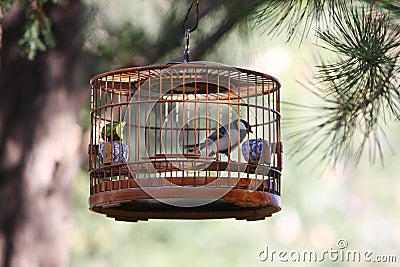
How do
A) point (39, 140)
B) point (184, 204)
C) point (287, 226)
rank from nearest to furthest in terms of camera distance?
point (184, 204) → point (39, 140) → point (287, 226)

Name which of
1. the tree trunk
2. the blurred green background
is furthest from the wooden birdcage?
the blurred green background

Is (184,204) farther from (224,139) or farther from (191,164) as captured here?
(224,139)

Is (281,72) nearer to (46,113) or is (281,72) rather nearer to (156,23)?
(156,23)

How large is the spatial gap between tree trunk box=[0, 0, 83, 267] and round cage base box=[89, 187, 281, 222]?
2201 millimetres

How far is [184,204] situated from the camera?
2807mm

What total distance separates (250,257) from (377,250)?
1300 mm

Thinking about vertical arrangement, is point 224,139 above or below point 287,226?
above

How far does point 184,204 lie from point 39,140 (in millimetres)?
2563

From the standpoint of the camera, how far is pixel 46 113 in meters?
5.26

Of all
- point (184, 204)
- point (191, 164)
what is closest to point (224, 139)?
point (191, 164)

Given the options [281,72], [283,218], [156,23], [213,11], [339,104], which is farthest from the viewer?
[283,218]

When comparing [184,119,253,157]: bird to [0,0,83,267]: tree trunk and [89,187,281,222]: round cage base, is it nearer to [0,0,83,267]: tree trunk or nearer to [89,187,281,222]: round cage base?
[89,187,281,222]: round cage base

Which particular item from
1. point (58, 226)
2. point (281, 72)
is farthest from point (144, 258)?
point (58, 226)

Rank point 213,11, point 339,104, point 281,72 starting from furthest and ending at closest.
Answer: point 281,72 → point 213,11 → point 339,104
